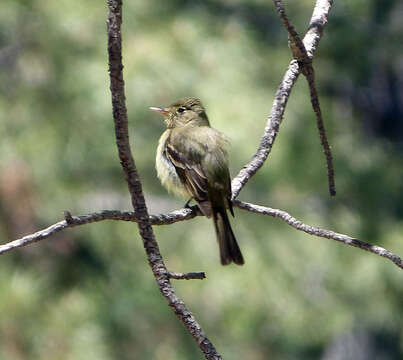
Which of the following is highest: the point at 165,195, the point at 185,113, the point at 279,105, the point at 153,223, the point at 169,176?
the point at 185,113

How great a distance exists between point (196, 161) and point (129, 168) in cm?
185

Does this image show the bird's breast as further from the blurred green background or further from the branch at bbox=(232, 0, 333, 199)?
the branch at bbox=(232, 0, 333, 199)

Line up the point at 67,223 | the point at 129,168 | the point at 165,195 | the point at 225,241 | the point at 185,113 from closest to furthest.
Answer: the point at 129,168 → the point at 67,223 → the point at 225,241 → the point at 185,113 → the point at 165,195

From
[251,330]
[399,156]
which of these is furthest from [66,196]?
[399,156]

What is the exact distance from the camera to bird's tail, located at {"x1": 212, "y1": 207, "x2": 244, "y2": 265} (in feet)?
7.82

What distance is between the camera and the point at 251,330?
3623 mm

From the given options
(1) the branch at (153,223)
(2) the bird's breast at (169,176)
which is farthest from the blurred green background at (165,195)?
(1) the branch at (153,223)

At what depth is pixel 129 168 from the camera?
1246mm

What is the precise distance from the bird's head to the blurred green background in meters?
0.10

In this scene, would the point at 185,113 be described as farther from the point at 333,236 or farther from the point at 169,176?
the point at 333,236

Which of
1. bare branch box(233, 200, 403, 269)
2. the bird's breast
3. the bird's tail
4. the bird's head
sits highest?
the bird's head

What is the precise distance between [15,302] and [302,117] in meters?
1.78

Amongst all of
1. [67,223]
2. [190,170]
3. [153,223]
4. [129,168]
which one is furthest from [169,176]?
[129,168]

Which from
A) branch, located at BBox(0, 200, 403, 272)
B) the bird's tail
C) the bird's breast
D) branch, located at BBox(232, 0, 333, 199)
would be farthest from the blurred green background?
branch, located at BBox(0, 200, 403, 272)
